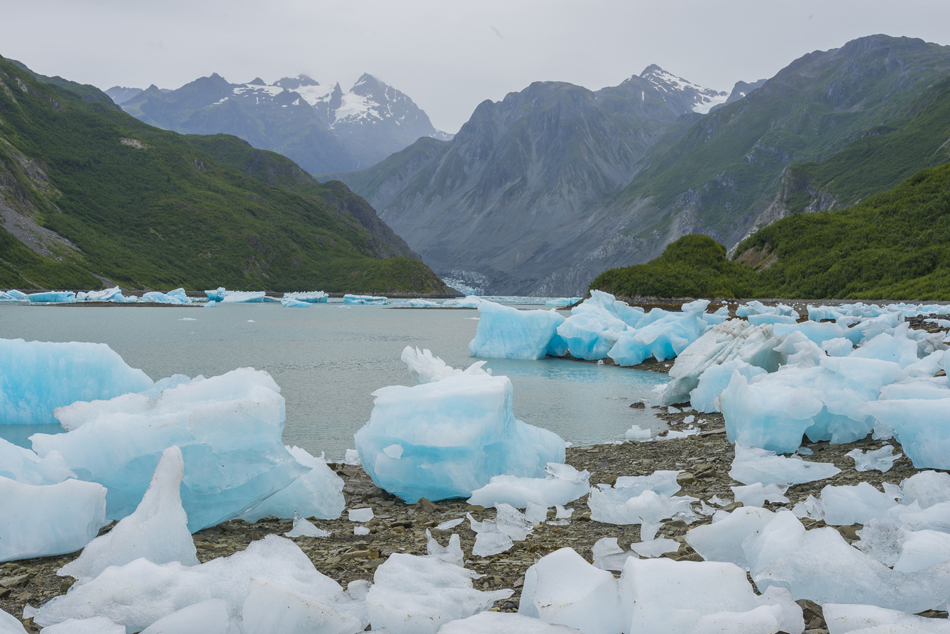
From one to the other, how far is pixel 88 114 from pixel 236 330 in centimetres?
11563

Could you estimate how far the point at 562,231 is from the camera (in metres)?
200

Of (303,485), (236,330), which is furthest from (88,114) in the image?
(303,485)

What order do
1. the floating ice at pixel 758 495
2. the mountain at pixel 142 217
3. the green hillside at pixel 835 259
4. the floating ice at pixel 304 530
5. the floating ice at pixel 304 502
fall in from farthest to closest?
the mountain at pixel 142 217 → the green hillside at pixel 835 259 → the floating ice at pixel 304 502 → the floating ice at pixel 758 495 → the floating ice at pixel 304 530

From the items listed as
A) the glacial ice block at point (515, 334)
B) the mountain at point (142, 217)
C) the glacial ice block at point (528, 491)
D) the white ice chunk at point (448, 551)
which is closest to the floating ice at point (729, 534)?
the white ice chunk at point (448, 551)

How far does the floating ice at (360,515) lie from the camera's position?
4.52 metres

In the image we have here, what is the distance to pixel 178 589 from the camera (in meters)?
2.77

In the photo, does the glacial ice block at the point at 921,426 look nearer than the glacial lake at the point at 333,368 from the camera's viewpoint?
Yes

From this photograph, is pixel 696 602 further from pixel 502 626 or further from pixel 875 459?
pixel 875 459

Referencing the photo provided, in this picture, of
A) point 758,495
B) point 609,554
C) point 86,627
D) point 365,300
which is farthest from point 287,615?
point 365,300

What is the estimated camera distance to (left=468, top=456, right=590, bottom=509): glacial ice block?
4.70 m

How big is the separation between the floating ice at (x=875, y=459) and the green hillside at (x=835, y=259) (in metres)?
30.7

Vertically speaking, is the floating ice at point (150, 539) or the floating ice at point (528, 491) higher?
the floating ice at point (150, 539)

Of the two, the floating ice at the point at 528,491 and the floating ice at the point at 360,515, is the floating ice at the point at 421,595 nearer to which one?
the floating ice at the point at 360,515

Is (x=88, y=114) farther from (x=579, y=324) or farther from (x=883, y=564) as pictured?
(x=883, y=564)
